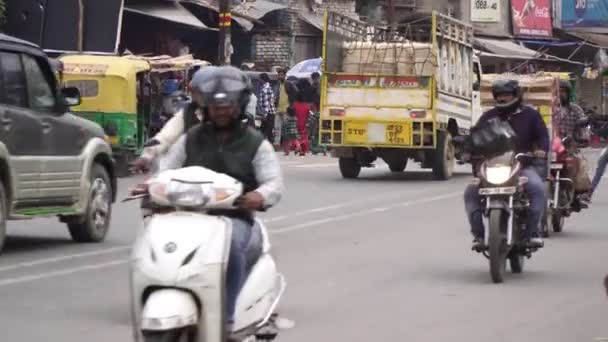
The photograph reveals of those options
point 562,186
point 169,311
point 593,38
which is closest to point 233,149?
point 169,311

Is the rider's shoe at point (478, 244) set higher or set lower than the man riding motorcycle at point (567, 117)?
lower

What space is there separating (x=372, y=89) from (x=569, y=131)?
8629 millimetres

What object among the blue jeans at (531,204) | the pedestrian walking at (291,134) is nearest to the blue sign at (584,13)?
the pedestrian walking at (291,134)

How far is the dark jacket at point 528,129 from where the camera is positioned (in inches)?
500

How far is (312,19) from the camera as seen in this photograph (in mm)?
42719

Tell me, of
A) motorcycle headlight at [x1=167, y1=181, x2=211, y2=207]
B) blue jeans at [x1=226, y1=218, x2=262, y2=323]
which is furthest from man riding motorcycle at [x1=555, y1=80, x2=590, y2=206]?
motorcycle headlight at [x1=167, y1=181, x2=211, y2=207]

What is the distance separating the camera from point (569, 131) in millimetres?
17406

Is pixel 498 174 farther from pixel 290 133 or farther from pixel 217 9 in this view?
pixel 217 9

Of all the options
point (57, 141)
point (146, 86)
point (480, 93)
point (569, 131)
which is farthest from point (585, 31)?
point (57, 141)

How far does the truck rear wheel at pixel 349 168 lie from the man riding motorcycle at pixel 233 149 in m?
19.2

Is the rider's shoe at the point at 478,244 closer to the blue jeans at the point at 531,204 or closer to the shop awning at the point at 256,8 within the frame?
the blue jeans at the point at 531,204

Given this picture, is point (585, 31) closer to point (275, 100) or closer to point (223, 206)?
point (275, 100)

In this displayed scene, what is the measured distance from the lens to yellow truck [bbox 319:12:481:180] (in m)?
25.6

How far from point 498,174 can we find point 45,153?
4343 mm
